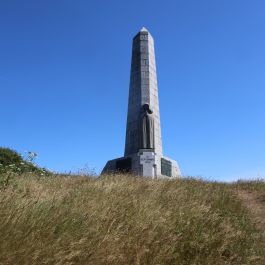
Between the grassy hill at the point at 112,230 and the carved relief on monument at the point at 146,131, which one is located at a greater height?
the carved relief on monument at the point at 146,131

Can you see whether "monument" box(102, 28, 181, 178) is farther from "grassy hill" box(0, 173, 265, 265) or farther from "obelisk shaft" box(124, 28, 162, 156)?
"grassy hill" box(0, 173, 265, 265)

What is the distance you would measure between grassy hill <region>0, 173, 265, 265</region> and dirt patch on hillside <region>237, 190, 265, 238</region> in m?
0.58

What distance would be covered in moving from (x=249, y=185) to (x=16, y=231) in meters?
11.1

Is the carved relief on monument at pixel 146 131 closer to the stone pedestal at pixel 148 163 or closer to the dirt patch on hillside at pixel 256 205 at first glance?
the stone pedestal at pixel 148 163

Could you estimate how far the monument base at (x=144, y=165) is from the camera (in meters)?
16.4

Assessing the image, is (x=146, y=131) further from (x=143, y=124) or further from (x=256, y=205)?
(x=256, y=205)

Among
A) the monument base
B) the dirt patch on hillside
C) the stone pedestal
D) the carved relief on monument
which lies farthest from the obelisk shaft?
the dirt patch on hillside

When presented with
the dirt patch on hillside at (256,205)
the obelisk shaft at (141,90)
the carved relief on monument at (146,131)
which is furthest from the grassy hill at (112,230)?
the obelisk shaft at (141,90)

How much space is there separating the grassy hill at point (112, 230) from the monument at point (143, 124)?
28.6 ft

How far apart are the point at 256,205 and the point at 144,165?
6.28m

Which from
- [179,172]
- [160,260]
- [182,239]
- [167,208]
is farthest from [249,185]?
[160,260]

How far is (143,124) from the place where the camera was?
1744 centimetres

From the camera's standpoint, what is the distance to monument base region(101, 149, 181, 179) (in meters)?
16.4

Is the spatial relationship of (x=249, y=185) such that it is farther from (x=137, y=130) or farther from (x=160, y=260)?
(x=160, y=260)
